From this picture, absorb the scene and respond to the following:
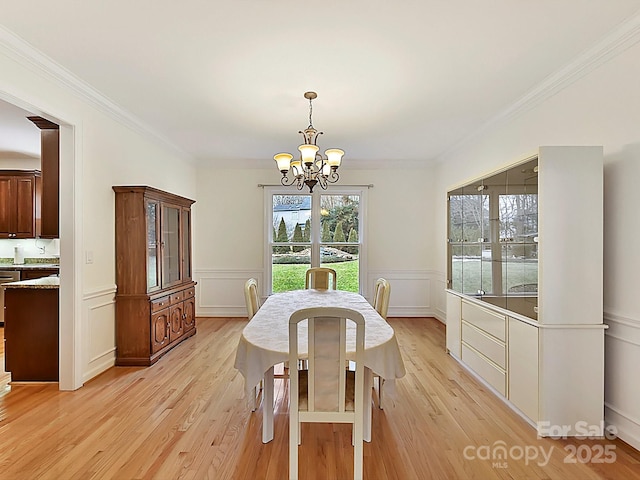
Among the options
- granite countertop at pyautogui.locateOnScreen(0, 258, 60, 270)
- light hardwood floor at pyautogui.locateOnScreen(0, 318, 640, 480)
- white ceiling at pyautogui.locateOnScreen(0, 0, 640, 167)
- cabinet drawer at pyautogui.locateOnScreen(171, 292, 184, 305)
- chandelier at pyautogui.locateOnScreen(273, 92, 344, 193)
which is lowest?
light hardwood floor at pyautogui.locateOnScreen(0, 318, 640, 480)

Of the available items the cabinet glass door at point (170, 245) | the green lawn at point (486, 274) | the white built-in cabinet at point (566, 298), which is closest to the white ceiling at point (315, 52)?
the white built-in cabinet at point (566, 298)

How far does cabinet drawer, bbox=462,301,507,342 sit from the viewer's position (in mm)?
3066

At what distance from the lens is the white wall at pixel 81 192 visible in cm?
286

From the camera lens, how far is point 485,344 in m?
3.37

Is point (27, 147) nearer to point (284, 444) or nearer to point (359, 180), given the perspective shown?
point (359, 180)

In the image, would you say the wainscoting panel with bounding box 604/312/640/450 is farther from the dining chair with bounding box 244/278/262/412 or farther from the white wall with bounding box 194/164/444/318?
the white wall with bounding box 194/164/444/318

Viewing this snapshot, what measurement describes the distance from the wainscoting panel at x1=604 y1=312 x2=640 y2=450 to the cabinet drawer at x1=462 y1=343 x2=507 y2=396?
0.68m

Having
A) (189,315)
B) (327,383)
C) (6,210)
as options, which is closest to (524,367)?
(327,383)

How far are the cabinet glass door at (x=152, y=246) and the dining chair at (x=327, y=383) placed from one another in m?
2.69

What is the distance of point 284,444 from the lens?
245cm

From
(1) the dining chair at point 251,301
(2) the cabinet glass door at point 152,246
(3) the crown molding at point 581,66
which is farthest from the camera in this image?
(2) the cabinet glass door at point 152,246

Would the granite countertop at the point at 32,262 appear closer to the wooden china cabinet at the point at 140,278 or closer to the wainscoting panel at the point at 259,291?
the wainscoting panel at the point at 259,291

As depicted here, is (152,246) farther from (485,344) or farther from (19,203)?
(485,344)

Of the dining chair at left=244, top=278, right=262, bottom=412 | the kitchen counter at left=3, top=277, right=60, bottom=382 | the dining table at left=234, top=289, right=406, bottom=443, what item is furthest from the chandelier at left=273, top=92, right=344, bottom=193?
Answer: the kitchen counter at left=3, top=277, right=60, bottom=382
